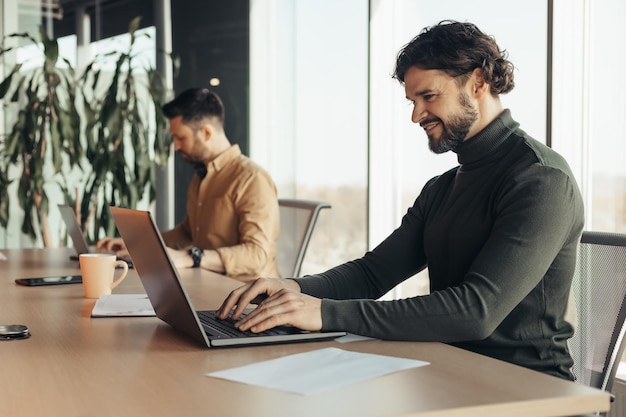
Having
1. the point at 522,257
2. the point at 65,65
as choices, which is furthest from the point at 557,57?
the point at 65,65

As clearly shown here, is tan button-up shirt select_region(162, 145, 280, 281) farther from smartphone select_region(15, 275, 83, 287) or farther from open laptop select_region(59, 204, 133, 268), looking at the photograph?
smartphone select_region(15, 275, 83, 287)

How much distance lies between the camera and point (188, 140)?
342cm

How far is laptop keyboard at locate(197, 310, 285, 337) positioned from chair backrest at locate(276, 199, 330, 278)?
1.22 m

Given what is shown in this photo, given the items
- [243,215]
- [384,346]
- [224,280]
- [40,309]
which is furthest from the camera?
[243,215]

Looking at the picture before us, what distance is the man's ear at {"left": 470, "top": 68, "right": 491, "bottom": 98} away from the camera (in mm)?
1854

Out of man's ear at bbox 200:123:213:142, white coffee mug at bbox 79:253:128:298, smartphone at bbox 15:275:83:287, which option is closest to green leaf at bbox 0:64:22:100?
man's ear at bbox 200:123:213:142

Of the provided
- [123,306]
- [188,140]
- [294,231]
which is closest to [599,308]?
[123,306]

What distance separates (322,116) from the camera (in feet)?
14.6

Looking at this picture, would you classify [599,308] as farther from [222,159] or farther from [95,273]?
[222,159]

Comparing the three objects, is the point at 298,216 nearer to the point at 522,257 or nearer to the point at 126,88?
the point at 522,257

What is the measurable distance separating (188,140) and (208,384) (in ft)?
7.85

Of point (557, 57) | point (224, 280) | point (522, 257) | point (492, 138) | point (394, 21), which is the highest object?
point (394, 21)

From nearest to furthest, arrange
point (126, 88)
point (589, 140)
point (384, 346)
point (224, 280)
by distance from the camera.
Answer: point (384, 346) → point (224, 280) → point (589, 140) → point (126, 88)

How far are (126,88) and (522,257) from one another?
3615mm
